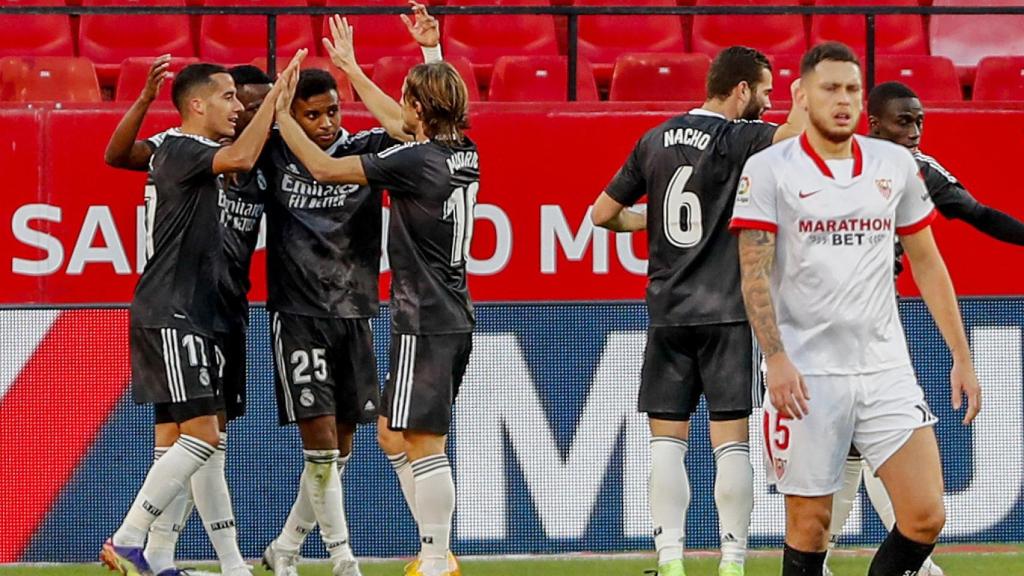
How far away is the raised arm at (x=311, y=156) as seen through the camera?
22.0 feet

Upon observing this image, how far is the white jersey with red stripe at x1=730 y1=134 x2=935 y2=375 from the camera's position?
5574 mm

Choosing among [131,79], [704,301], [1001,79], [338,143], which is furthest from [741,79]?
[131,79]

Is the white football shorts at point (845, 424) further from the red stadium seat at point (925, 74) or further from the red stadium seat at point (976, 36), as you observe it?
the red stadium seat at point (976, 36)

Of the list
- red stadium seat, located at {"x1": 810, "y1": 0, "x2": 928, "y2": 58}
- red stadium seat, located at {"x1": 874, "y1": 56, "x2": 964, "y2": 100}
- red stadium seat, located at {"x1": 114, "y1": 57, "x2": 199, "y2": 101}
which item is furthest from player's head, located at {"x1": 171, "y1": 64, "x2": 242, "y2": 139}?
red stadium seat, located at {"x1": 810, "y1": 0, "x2": 928, "y2": 58}

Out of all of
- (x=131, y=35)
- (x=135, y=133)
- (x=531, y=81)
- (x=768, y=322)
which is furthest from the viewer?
(x=131, y=35)

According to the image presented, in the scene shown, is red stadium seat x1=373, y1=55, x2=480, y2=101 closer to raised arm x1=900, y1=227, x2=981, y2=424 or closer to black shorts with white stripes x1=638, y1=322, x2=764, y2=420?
black shorts with white stripes x1=638, y1=322, x2=764, y2=420

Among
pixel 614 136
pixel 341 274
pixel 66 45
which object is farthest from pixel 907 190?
pixel 66 45

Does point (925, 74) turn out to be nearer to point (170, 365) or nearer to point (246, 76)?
point (246, 76)

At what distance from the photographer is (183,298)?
23.0ft

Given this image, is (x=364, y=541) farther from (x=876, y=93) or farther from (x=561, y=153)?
(x=876, y=93)

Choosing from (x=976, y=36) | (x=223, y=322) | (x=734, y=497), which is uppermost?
(x=976, y=36)

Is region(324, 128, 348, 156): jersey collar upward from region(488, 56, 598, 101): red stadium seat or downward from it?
downward

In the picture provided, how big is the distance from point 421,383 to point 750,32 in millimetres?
5822

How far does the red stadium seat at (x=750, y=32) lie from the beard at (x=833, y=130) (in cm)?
614
